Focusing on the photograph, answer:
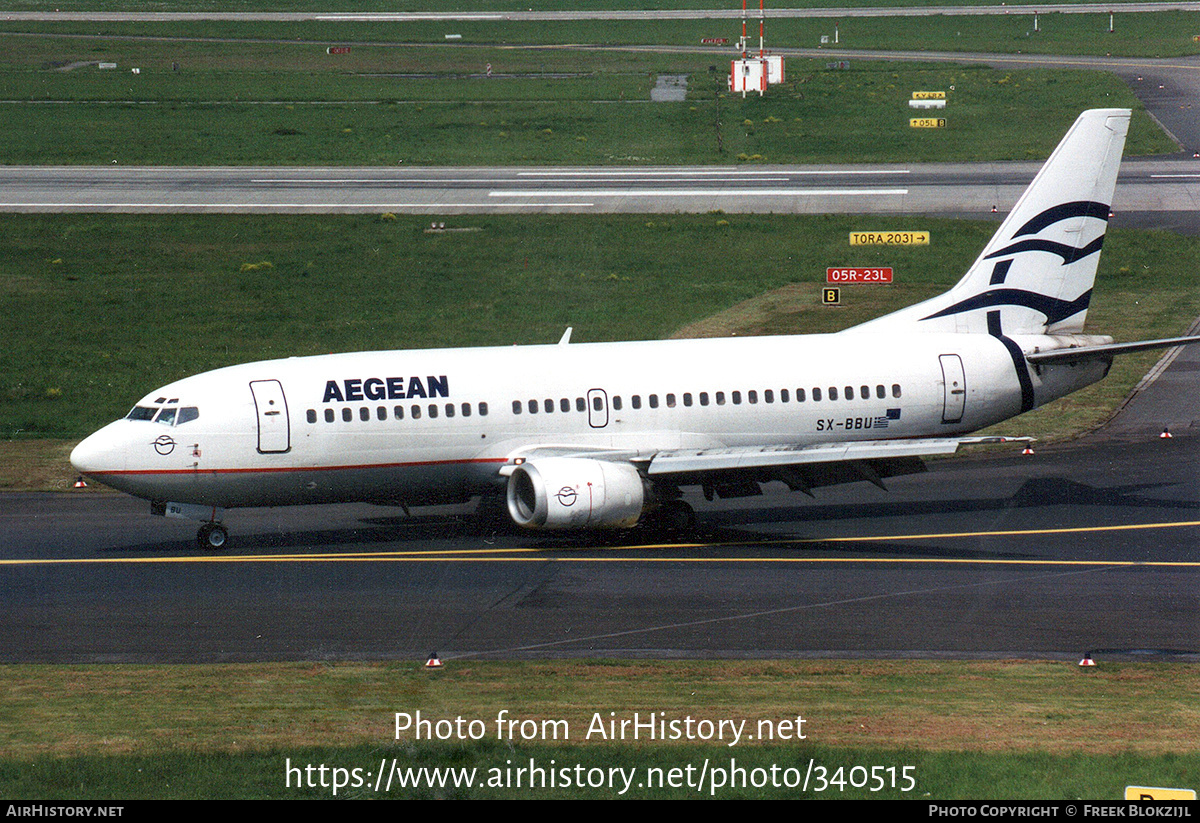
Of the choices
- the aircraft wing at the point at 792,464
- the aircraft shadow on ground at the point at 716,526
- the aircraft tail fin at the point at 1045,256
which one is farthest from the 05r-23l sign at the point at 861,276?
the aircraft wing at the point at 792,464

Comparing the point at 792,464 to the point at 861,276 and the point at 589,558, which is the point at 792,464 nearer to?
the point at 589,558

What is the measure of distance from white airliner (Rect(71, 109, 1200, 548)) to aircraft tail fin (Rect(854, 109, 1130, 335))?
0.05m

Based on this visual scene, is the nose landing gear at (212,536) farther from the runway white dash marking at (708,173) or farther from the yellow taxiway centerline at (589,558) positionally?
the runway white dash marking at (708,173)

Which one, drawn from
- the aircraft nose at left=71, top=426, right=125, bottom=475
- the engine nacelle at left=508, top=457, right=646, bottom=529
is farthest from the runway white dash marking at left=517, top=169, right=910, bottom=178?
the aircraft nose at left=71, top=426, right=125, bottom=475

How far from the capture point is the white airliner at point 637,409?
3472 cm

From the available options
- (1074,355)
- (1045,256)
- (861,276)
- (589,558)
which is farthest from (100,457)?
(861,276)

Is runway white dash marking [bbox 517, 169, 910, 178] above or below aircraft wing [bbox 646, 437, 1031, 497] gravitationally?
above

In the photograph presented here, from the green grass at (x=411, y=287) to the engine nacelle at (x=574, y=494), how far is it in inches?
663

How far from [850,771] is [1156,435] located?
2698 cm

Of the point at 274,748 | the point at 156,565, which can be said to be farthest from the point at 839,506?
the point at 274,748

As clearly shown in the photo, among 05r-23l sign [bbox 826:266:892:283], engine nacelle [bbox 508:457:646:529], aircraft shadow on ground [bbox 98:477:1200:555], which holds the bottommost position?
aircraft shadow on ground [bbox 98:477:1200:555]

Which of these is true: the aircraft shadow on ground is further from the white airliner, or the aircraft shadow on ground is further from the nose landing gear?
the white airliner

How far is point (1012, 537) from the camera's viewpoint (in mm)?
35719

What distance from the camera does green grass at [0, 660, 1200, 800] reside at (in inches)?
822
